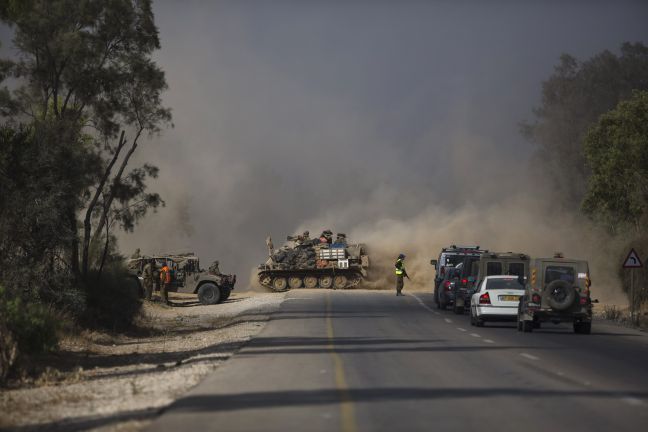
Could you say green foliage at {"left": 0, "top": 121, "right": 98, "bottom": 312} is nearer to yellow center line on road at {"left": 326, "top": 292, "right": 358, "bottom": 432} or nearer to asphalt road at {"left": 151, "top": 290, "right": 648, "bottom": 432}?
asphalt road at {"left": 151, "top": 290, "right": 648, "bottom": 432}

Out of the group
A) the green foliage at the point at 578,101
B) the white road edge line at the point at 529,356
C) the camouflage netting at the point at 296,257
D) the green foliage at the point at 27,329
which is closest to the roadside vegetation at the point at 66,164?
the green foliage at the point at 27,329

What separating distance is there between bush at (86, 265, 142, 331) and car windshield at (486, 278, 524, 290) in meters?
11.0

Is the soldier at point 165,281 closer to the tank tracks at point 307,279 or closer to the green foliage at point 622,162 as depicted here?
the tank tracks at point 307,279

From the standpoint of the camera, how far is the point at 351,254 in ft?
213

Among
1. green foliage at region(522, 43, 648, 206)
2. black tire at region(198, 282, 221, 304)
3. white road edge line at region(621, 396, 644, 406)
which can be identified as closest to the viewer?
white road edge line at region(621, 396, 644, 406)

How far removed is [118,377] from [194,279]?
1363 inches

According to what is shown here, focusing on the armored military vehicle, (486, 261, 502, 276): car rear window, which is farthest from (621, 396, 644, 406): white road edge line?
the armored military vehicle

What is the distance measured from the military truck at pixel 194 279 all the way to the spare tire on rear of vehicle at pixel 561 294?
84.4ft

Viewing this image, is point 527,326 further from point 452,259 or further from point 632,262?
point 452,259

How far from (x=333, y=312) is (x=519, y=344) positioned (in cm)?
1490

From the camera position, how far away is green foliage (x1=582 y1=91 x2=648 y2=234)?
4288 cm

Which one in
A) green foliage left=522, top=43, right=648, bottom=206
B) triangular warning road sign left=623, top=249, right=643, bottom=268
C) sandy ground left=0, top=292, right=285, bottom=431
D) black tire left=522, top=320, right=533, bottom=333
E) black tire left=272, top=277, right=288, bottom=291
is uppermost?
green foliage left=522, top=43, right=648, bottom=206

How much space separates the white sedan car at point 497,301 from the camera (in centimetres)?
3000

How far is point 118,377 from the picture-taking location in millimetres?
17219
